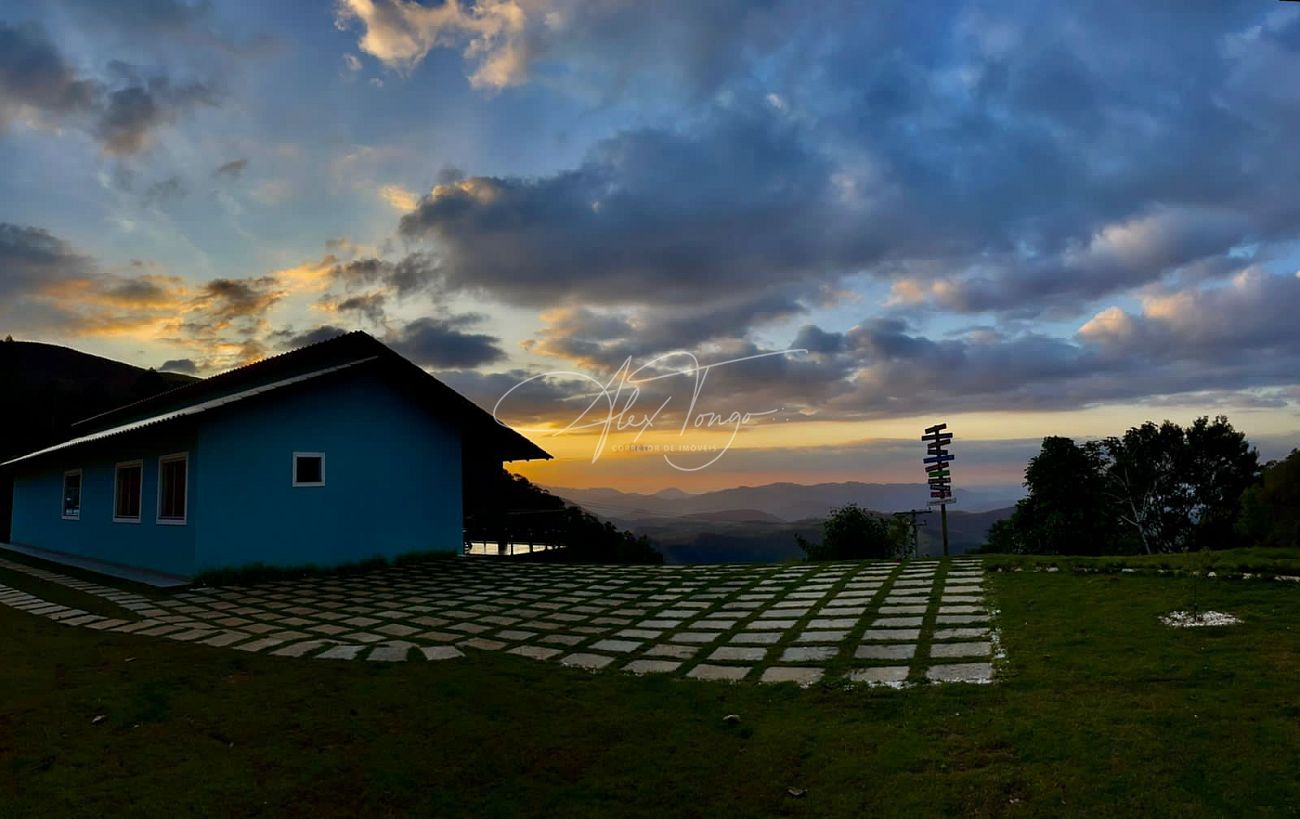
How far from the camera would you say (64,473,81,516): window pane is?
15891 millimetres

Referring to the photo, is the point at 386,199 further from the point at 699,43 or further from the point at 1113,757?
the point at 1113,757

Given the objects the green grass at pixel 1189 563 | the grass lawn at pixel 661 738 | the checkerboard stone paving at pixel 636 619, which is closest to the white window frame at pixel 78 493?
the checkerboard stone paving at pixel 636 619

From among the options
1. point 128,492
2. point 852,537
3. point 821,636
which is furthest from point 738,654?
point 128,492

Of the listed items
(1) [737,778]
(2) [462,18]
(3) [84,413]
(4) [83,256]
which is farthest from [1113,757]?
(3) [84,413]

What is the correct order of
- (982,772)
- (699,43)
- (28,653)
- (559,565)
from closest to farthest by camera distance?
(982,772), (28,653), (699,43), (559,565)

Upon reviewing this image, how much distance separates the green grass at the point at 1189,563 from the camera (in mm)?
7156

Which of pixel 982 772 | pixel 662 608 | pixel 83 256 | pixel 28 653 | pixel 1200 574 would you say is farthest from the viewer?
pixel 83 256

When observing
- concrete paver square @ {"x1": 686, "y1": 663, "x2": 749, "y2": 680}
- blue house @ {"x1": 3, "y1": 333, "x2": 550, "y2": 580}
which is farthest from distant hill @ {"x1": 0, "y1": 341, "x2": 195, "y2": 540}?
concrete paver square @ {"x1": 686, "y1": 663, "x2": 749, "y2": 680}

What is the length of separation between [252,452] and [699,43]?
9430mm

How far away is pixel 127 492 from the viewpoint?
43.5ft

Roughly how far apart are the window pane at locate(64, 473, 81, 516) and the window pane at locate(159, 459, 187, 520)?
6.14 m

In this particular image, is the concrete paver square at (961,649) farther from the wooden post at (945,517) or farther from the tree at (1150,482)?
the tree at (1150,482)

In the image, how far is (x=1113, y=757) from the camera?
10.1 ft

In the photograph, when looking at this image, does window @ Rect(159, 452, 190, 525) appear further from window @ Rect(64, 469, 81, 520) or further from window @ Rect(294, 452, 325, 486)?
window @ Rect(64, 469, 81, 520)
